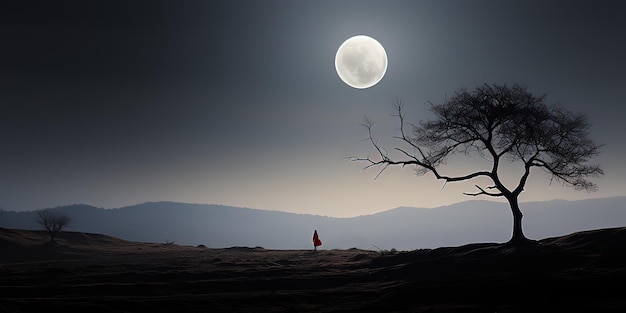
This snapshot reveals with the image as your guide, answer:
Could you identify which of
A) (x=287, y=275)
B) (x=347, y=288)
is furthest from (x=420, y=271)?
(x=287, y=275)

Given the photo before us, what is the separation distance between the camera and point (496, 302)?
1553cm

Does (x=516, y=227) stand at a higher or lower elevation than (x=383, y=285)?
higher

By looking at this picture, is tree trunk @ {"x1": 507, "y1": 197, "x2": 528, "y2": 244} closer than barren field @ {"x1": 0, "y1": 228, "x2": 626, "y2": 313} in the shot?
No

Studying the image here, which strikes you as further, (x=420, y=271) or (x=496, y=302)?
(x=420, y=271)

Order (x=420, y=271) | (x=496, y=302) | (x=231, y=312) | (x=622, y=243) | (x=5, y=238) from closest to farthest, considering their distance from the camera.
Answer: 1. (x=496, y=302)
2. (x=231, y=312)
3. (x=622, y=243)
4. (x=420, y=271)
5. (x=5, y=238)

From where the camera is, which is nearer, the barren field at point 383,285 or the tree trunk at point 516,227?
the barren field at point 383,285

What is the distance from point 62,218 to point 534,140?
255 ft

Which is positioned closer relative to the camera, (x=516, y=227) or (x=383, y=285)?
(x=383, y=285)

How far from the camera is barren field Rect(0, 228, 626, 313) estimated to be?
15391 mm

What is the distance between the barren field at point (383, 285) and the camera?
1539cm

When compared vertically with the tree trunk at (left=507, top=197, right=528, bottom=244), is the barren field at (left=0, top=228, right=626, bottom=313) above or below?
below

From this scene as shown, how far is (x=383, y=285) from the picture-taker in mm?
21734

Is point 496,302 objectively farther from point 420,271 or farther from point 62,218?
point 62,218

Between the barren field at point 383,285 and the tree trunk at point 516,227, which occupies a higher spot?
the tree trunk at point 516,227
